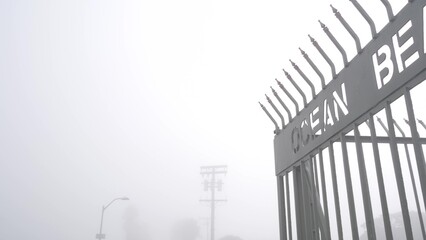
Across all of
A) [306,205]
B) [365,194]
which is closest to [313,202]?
[306,205]

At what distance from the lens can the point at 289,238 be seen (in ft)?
17.2

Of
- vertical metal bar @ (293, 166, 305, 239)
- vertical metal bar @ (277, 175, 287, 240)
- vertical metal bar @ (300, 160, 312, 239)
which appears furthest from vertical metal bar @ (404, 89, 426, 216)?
vertical metal bar @ (277, 175, 287, 240)

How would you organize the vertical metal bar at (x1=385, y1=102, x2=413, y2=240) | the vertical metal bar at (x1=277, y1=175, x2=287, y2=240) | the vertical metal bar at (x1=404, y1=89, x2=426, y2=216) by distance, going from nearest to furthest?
the vertical metal bar at (x1=404, y1=89, x2=426, y2=216), the vertical metal bar at (x1=385, y1=102, x2=413, y2=240), the vertical metal bar at (x1=277, y1=175, x2=287, y2=240)

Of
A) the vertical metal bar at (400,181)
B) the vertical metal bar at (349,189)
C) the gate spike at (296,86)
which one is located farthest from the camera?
the gate spike at (296,86)

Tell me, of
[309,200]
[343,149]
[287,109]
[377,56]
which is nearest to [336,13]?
[377,56]

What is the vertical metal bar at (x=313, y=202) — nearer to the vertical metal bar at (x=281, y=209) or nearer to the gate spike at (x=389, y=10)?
the vertical metal bar at (x=281, y=209)

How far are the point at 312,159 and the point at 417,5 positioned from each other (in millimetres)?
2251

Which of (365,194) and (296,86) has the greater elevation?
(296,86)

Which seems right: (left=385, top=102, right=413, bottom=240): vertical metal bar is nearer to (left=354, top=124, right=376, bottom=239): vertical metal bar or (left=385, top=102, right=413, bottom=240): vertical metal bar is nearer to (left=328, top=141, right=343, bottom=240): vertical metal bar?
(left=354, top=124, right=376, bottom=239): vertical metal bar

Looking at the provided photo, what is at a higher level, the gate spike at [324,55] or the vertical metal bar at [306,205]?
the gate spike at [324,55]

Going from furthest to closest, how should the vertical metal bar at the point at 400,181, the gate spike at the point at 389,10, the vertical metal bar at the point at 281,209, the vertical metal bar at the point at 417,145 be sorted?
the vertical metal bar at the point at 281,209 < the gate spike at the point at 389,10 < the vertical metal bar at the point at 400,181 < the vertical metal bar at the point at 417,145

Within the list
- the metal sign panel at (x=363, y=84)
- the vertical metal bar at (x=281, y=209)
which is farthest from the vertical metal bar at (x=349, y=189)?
the vertical metal bar at (x=281, y=209)

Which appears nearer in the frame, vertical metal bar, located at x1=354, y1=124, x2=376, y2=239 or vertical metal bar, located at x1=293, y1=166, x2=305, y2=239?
vertical metal bar, located at x1=354, y1=124, x2=376, y2=239

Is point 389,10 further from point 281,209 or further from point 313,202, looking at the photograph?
point 281,209
